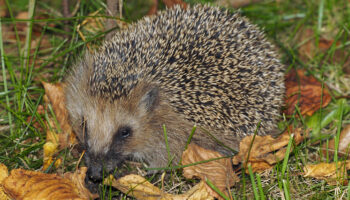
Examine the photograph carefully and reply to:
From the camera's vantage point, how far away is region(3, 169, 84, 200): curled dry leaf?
287 centimetres

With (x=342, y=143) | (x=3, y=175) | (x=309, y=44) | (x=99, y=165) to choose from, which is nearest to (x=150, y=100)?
(x=99, y=165)

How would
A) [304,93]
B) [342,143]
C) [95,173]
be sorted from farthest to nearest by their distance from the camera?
[304,93], [342,143], [95,173]

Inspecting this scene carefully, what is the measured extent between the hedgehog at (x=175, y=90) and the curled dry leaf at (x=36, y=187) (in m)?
0.31

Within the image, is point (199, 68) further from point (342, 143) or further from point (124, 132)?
point (342, 143)

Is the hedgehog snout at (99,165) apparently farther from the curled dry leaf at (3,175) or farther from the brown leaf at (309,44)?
the brown leaf at (309,44)

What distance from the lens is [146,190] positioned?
3146 mm

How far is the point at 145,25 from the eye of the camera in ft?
12.4

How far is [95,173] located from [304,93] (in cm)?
230

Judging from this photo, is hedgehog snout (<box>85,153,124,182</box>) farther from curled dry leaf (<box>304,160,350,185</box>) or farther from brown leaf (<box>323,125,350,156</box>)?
brown leaf (<box>323,125,350,156</box>)

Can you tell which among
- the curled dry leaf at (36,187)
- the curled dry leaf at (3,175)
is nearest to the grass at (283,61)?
the curled dry leaf at (3,175)

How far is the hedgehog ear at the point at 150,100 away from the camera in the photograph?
11.2 ft

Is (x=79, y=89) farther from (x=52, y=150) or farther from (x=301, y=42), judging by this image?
(x=301, y=42)

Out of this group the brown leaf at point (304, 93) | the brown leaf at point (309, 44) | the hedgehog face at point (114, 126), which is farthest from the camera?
the brown leaf at point (309, 44)

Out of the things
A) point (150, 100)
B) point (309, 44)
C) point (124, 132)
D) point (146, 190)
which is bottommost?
point (146, 190)
